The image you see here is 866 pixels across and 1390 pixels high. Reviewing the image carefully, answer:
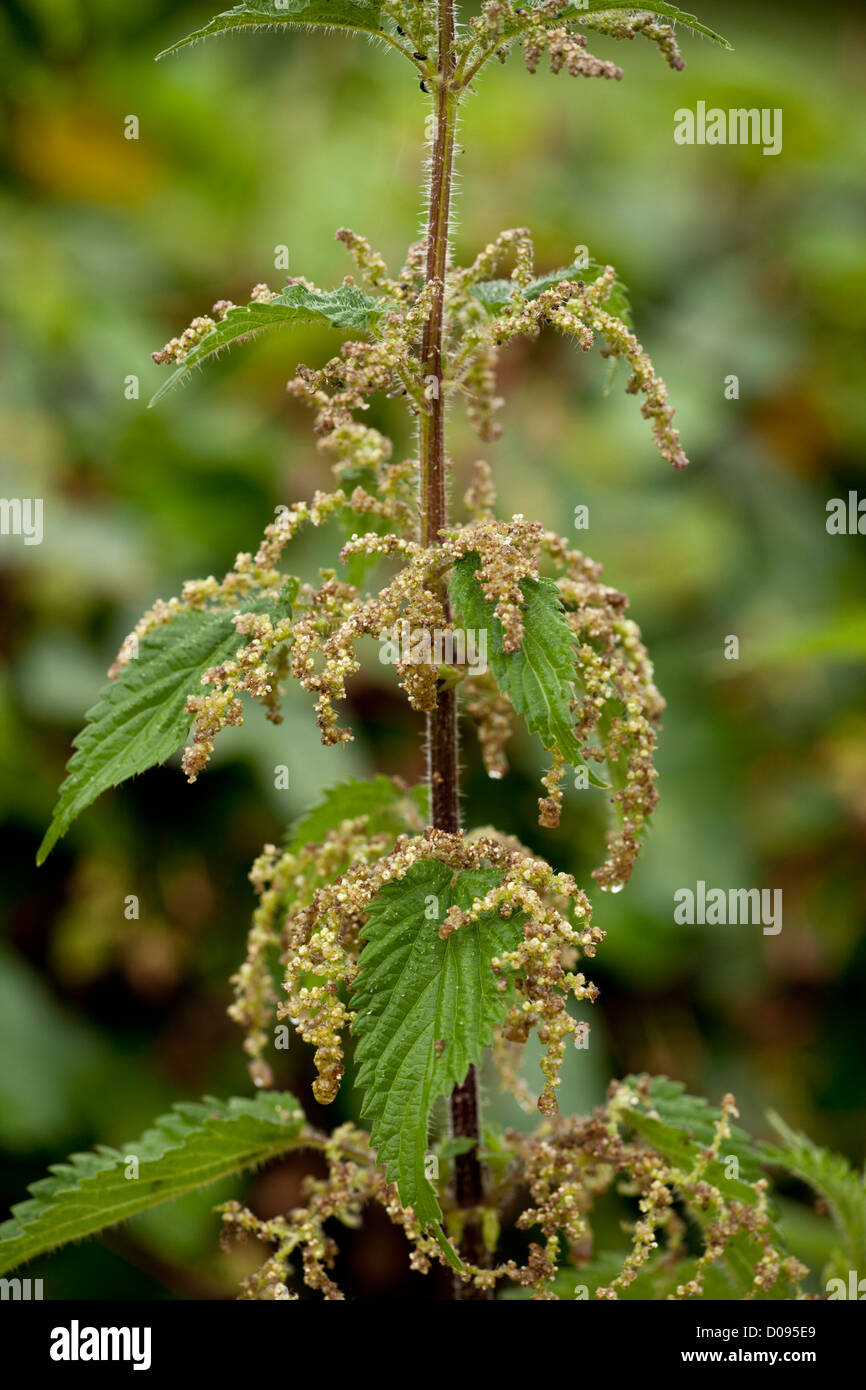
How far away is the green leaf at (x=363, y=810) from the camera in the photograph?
221 centimetres

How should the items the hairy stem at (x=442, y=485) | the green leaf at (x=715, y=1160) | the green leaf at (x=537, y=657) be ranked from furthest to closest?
the green leaf at (x=715, y=1160)
the hairy stem at (x=442, y=485)
the green leaf at (x=537, y=657)

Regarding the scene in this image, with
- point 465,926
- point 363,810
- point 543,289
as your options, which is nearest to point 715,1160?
point 465,926

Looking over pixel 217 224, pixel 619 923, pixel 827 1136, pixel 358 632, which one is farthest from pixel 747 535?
pixel 358 632

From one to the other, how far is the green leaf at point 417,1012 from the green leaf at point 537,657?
0.27m

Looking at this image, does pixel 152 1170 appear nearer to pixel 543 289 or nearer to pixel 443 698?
pixel 443 698

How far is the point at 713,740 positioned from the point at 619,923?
1.03 m

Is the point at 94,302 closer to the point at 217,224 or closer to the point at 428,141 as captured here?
the point at 217,224

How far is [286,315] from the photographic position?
1.72 m

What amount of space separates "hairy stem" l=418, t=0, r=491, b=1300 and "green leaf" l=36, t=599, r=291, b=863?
11.5 inches

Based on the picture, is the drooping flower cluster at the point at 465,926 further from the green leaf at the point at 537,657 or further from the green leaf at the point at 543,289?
the green leaf at the point at 543,289

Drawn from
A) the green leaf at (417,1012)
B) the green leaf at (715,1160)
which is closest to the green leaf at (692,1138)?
the green leaf at (715,1160)

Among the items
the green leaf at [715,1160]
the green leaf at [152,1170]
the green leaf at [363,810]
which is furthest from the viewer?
the green leaf at [363,810]

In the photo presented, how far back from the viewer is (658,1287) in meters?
2.24

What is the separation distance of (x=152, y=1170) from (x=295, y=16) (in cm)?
171
